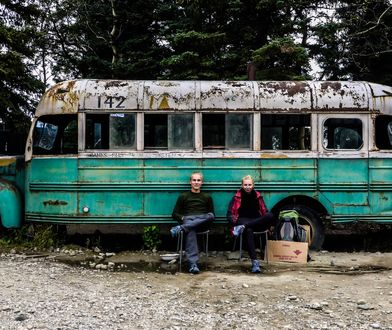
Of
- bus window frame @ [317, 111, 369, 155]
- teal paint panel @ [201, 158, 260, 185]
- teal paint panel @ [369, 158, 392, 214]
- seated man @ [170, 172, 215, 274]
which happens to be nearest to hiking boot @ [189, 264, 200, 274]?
seated man @ [170, 172, 215, 274]

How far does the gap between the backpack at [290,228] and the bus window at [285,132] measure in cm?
115

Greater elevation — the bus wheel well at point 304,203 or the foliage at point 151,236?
the bus wheel well at point 304,203

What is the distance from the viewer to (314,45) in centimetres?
1730

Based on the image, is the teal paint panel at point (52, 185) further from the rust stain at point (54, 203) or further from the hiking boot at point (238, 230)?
the hiking boot at point (238, 230)

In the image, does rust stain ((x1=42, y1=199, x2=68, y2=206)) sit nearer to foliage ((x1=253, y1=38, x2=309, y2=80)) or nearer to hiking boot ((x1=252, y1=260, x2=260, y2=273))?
hiking boot ((x1=252, y1=260, x2=260, y2=273))

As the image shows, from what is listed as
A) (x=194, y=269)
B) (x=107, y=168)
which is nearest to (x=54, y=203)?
(x=107, y=168)

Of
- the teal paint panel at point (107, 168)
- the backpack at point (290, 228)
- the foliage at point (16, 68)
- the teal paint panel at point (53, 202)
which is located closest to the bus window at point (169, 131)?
the teal paint panel at point (107, 168)

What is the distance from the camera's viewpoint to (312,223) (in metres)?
7.72

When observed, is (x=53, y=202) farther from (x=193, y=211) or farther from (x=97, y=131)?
(x=193, y=211)

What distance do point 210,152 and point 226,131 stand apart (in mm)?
447

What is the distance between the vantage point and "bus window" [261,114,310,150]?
7.61 meters

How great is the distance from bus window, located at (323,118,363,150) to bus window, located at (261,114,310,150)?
1.15 feet

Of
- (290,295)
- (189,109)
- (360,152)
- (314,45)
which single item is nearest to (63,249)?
(189,109)

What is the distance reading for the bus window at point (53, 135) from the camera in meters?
7.74
